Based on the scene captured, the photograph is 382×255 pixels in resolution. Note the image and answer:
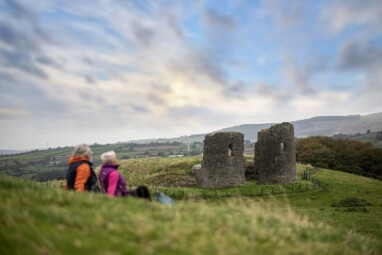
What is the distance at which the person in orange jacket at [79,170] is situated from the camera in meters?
10.6

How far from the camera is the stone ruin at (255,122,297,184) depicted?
4309cm

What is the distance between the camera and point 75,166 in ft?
34.8

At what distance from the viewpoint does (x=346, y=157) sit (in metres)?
75.6

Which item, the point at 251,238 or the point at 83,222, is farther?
the point at 251,238

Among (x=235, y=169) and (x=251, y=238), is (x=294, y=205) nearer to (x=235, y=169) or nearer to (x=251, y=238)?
(x=235, y=169)

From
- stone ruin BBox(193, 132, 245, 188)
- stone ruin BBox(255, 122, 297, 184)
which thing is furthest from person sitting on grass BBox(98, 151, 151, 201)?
stone ruin BBox(255, 122, 297, 184)

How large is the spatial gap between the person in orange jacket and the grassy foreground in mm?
1980

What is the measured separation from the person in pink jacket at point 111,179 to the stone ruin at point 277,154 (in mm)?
34749

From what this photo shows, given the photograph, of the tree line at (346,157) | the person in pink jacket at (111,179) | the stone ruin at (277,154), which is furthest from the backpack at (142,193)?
the tree line at (346,157)

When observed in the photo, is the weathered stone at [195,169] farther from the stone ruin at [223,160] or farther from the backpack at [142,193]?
the backpack at [142,193]

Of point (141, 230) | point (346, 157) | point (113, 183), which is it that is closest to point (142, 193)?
point (113, 183)

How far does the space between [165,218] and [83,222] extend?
6.28 ft

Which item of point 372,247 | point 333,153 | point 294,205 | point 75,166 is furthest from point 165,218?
point 333,153

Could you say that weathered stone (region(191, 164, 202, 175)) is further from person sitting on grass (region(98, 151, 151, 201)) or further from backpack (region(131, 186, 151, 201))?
backpack (region(131, 186, 151, 201))
